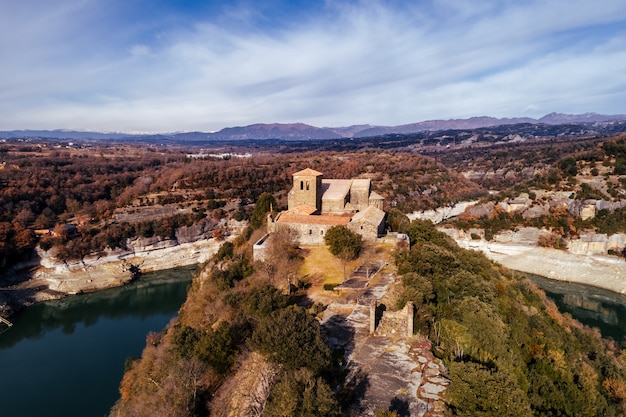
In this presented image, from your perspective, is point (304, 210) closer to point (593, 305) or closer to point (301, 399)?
point (301, 399)

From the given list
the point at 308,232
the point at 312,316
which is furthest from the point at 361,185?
the point at 312,316

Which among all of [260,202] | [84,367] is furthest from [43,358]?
[260,202]

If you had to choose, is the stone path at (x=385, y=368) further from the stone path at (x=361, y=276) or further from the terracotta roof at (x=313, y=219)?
the terracotta roof at (x=313, y=219)

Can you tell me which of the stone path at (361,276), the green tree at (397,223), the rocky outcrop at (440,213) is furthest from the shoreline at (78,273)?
the rocky outcrop at (440,213)

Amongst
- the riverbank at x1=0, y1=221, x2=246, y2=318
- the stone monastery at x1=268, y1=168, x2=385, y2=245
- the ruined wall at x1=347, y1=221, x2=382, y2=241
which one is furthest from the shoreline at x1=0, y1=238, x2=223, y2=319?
the ruined wall at x1=347, y1=221, x2=382, y2=241

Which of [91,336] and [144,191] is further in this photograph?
[144,191]
